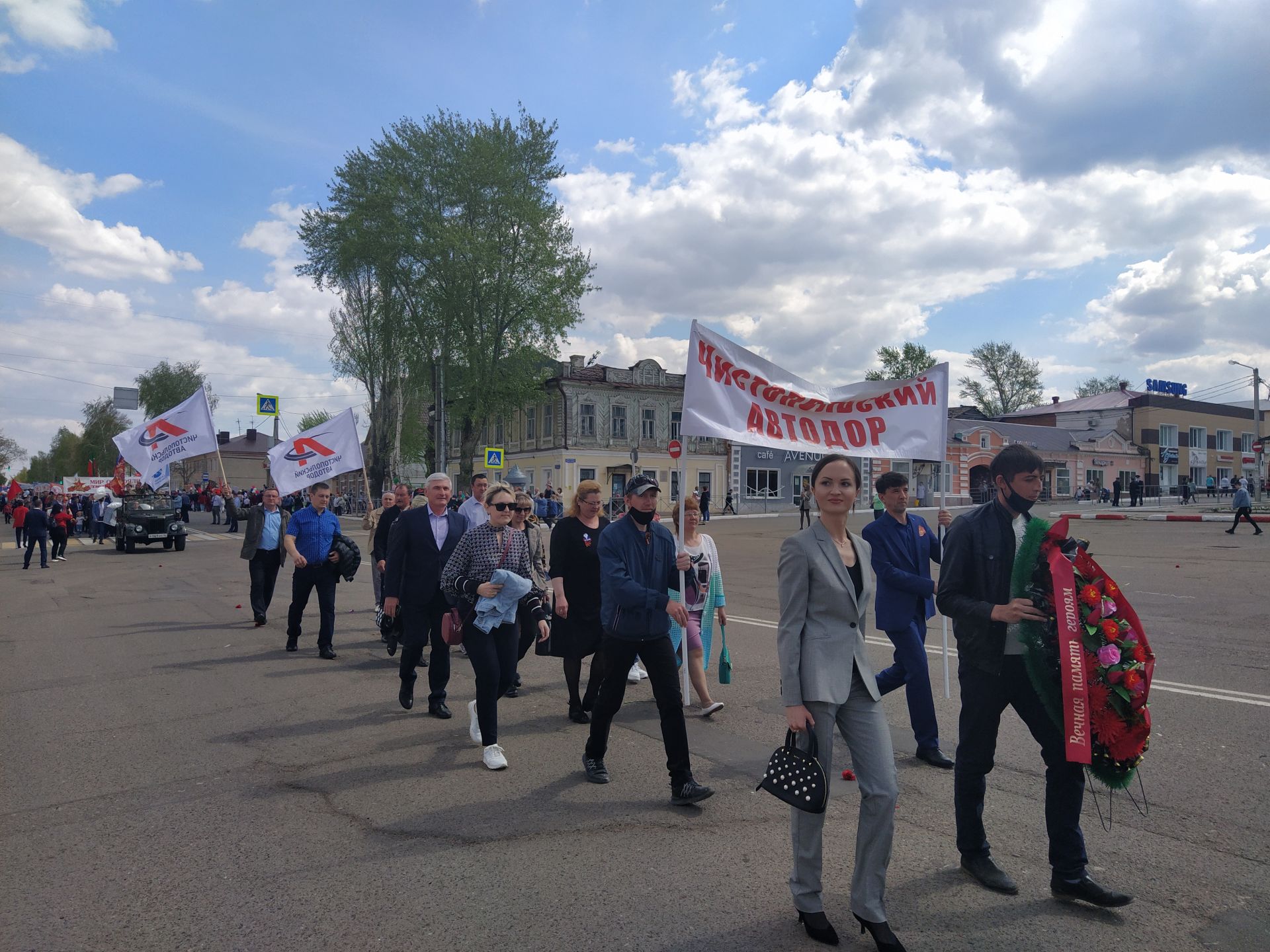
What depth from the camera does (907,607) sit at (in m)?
5.45

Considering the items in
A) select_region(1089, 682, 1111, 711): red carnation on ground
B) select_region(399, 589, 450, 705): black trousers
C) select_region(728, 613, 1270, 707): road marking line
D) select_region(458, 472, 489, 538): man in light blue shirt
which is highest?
select_region(458, 472, 489, 538): man in light blue shirt

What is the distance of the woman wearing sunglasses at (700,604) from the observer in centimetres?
681

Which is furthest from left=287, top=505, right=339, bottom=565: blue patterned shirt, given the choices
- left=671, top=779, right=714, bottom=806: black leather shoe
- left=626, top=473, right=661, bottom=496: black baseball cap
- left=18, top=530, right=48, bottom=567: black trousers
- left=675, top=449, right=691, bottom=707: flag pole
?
left=18, top=530, right=48, bottom=567: black trousers

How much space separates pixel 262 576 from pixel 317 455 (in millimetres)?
2812

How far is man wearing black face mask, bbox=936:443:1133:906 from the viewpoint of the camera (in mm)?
3598

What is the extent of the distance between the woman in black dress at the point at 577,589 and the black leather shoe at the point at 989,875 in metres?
3.22

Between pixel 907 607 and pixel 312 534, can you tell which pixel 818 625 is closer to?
pixel 907 607

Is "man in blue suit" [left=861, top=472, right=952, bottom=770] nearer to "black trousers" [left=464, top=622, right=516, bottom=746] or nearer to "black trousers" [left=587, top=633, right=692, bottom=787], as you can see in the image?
"black trousers" [left=587, top=633, right=692, bottom=787]

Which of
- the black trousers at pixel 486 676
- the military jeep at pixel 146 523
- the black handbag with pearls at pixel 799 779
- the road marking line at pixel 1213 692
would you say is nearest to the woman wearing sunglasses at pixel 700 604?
the road marking line at pixel 1213 692

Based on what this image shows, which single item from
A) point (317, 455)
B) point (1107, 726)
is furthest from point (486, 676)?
point (317, 455)

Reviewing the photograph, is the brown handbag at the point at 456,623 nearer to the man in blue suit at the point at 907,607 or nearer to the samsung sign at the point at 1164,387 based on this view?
the man in blue suit at the point at 907,607

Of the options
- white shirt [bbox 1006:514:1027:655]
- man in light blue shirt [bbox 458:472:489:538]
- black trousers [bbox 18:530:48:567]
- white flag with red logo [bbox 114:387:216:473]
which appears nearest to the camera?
white shirt [bbox 1006:514:1027:655]

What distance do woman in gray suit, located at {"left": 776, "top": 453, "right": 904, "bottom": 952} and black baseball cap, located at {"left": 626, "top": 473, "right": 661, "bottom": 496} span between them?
1740mm

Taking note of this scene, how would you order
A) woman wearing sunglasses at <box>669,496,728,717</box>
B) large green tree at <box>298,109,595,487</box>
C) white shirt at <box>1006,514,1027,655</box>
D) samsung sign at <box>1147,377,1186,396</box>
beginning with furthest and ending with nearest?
samsung sign at <box>1147,377,1186,396</box> → large green tree at <box>298,109,595,487</box> → woman wearing sunglasses at <box>669,496,728,717</box> → white shirt at <box>1006,514,1027,655</box>
